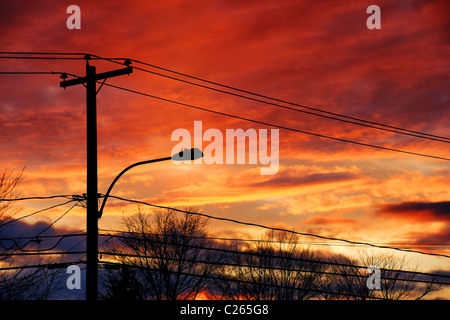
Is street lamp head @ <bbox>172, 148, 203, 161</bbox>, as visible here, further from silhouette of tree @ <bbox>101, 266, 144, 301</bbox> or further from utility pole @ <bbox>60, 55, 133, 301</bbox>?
silhouette of tree @ <bbox>101, 266, 144, 301</bbox>

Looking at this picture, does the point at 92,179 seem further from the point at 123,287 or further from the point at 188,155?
the point at 123,287

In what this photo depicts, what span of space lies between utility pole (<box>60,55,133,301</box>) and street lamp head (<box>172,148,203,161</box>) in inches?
103

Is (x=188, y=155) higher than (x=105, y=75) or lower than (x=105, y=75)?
lower

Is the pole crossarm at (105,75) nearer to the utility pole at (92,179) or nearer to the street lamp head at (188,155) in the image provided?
the utility pole at (92,179)

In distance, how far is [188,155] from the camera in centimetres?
1565

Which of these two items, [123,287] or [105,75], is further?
[123,287]

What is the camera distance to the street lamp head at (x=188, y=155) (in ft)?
51.3

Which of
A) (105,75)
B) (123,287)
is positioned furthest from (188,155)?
(123,287)

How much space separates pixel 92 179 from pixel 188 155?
3012mm

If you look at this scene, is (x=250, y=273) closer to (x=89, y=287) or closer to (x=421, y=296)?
(x=421, y=296)

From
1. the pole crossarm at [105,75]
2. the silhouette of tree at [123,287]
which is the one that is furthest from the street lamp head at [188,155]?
the silhouette of tree at [123,287]

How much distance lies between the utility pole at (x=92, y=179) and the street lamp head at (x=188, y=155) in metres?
2.61
